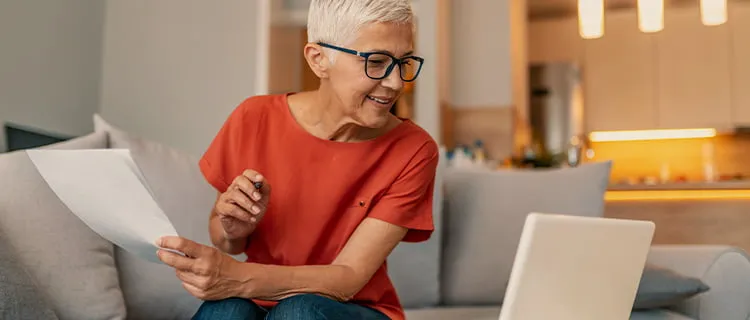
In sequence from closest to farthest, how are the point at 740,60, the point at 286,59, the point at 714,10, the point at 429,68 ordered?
the point at 714,10 → the point at 429,68 → the point at 286,59 → the point at 740,60

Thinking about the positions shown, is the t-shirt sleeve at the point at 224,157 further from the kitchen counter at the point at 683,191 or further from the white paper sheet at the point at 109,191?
the kitchen counter at the point at 683,191

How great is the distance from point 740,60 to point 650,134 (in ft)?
2.96

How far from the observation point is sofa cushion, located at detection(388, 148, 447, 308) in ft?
7.09

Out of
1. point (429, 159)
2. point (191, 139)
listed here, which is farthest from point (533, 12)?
point (429, 159)

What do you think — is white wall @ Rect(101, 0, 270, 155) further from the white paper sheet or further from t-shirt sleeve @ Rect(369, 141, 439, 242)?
the white paper sheet

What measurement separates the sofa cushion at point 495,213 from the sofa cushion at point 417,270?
2.8 inches

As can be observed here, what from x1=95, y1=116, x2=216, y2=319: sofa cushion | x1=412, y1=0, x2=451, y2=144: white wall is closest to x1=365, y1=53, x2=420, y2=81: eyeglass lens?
x1=95, y1=116, x2=216, y2=319: sofa cushion

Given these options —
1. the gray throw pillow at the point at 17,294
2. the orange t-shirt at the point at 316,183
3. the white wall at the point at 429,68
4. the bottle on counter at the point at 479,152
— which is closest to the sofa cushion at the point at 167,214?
the gray throw pillow at the point at 17,294

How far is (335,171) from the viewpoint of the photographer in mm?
1456

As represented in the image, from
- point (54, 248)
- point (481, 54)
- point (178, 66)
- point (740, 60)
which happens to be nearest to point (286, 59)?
point (178, 66)

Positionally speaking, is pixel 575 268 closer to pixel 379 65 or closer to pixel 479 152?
pixel 379 65

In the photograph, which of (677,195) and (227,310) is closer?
(227,310)

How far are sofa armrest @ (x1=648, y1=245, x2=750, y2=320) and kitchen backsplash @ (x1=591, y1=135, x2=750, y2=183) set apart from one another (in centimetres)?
416

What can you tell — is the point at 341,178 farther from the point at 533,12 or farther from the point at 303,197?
the point at 533,12
